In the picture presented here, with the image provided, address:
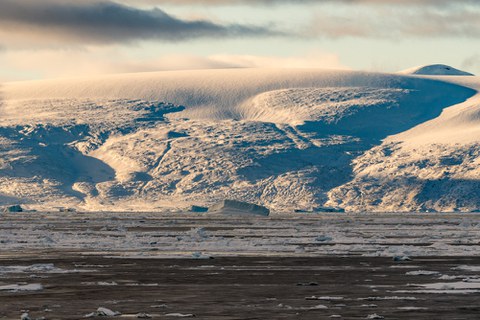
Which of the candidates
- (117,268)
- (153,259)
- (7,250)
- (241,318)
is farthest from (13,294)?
(7,250)

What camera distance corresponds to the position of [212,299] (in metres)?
35.7

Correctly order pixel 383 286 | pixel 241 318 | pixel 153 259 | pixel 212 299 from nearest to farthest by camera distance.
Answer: pixel 241 318, pixel 212 299, pixel 383 286, pixel 153 259

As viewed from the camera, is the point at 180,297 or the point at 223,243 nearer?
the point at 180,297

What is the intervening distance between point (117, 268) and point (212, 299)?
16.2 meters

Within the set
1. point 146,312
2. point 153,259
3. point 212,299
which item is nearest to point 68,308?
point 146,312

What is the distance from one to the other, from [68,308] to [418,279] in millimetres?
15249

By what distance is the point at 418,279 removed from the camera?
4338 cm

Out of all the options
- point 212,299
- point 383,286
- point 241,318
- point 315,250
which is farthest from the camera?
point 315,250

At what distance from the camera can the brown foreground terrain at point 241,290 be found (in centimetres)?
3180

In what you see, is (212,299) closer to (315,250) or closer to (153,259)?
(153,259)

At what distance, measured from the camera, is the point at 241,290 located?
39.0m

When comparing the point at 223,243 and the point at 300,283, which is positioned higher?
the point at 300,283

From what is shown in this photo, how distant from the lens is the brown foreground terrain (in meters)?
31.8

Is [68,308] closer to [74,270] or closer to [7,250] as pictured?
[74,270]
